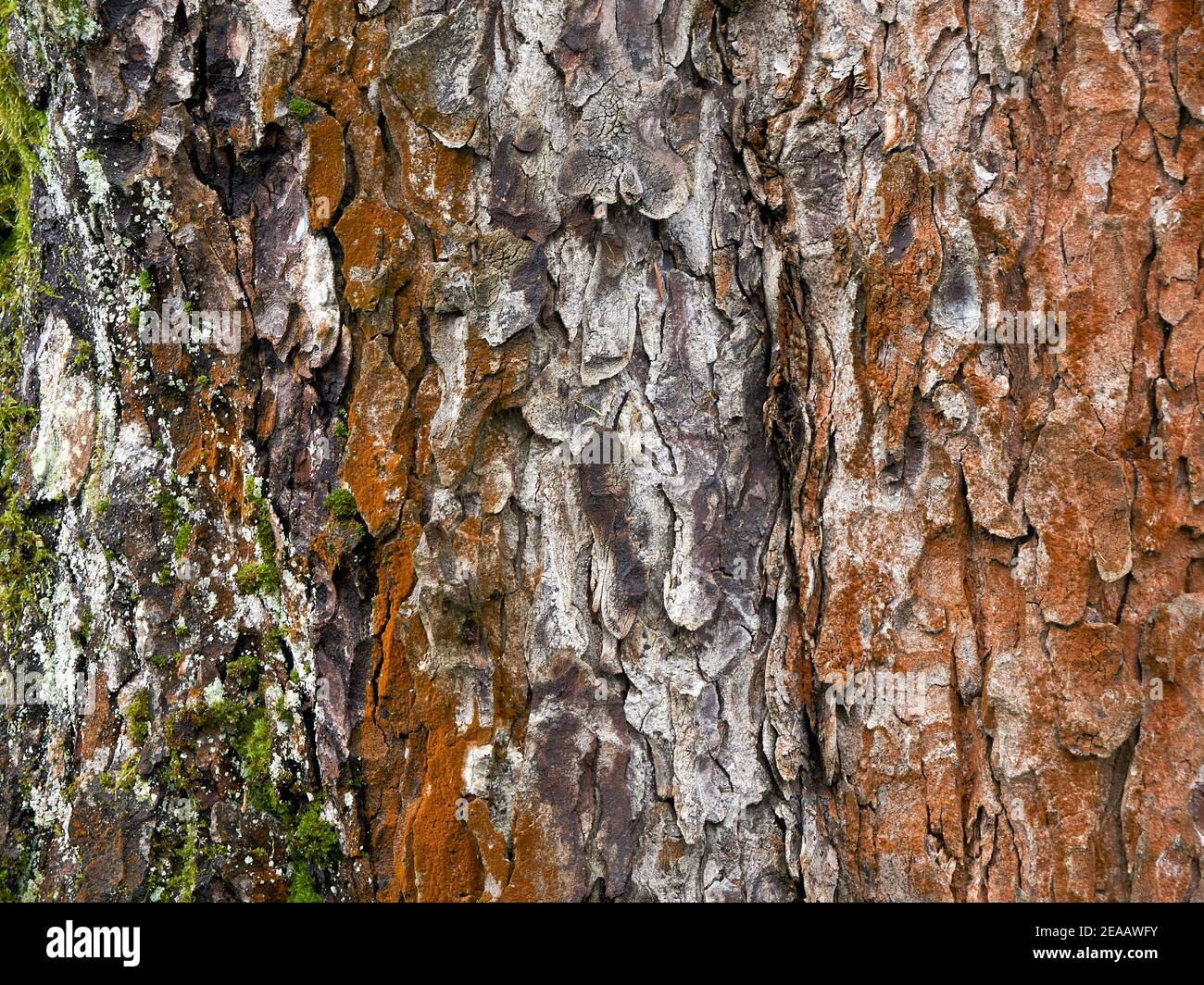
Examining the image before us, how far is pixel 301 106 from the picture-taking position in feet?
6.04

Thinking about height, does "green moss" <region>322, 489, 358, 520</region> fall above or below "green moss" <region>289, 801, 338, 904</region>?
above

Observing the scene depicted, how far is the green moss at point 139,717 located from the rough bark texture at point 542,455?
0.02m

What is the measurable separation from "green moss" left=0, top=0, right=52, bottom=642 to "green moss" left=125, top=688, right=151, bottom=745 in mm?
415

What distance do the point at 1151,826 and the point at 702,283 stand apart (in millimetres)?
1504

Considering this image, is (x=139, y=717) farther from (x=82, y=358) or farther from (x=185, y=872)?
(x=82, y=358)

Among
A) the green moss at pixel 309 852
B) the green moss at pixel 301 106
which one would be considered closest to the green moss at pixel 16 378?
the green moss at pixel 301 106

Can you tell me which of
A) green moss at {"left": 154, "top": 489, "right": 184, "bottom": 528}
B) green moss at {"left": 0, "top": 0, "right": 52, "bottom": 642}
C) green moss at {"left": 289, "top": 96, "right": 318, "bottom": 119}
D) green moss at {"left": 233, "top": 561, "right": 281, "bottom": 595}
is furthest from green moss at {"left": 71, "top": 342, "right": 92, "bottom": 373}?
green moss at {"left": 289, "top": 96, "right": 318, "bottom": 119}

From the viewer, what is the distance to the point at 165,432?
1.94 m

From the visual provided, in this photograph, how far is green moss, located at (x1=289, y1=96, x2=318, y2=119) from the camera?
72.5 inches

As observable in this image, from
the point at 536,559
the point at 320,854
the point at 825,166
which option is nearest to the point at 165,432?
the point at 536,559

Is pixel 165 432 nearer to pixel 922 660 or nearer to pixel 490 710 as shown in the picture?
pixel 490 710

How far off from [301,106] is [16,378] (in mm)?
1086

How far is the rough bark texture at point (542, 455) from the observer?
1740 mm

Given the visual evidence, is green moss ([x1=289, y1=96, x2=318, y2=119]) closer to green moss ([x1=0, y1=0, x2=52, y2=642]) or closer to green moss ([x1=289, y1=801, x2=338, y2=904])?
green moss ([x1=0, y1=0, x2=52, y2=642])
